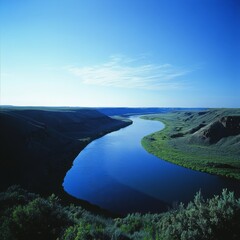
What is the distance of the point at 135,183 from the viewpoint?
33.1 meters

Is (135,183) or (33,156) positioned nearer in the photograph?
(135,183)

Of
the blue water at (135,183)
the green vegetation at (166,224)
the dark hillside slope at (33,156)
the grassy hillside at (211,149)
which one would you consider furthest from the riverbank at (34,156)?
the grassy hillside at (211,149)

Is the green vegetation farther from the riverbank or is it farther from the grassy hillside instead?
the grassy hillside

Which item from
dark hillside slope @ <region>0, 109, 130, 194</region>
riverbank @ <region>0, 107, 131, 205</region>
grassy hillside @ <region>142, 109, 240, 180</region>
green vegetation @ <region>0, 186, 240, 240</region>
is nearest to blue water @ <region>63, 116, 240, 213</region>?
riverbank @ <region>0, 107, 131, 205</region>

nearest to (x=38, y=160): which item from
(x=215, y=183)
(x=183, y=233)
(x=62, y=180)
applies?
(x=62, y=180)

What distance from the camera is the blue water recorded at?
26953 mm

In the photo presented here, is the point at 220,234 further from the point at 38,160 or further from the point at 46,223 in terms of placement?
the point at 38,160

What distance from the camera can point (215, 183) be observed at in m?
32.5

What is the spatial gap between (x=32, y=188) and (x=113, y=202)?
40.6 feet

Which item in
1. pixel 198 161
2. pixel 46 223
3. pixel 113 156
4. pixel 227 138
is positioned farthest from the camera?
pixel 227 138

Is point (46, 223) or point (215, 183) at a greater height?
point (46, 223)

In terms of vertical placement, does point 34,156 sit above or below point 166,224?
below

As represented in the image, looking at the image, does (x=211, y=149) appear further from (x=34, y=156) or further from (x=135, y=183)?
(x=34, y=156)

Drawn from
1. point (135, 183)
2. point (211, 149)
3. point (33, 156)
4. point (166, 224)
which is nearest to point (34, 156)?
point (33, 156)
